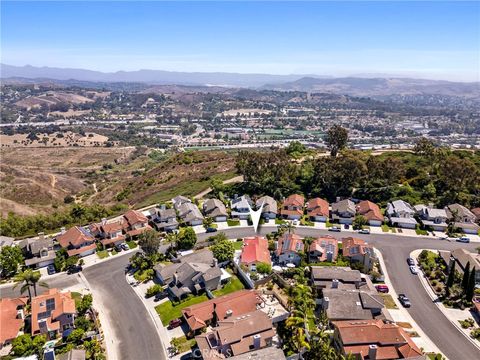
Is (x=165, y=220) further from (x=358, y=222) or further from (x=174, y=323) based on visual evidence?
(x=358, y=222)

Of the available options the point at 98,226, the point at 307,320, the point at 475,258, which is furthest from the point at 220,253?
the point at 475,258

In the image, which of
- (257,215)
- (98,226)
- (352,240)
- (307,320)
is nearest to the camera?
(307,320)

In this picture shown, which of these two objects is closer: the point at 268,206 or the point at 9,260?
the point at 9,260

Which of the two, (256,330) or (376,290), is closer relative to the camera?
(256,330)

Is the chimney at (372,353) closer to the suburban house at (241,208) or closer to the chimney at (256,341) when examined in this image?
the chimney at (256,341)

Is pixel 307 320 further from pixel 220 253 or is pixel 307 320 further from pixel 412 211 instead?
pixel 412 211

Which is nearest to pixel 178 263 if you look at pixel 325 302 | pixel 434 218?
pixel 325 302

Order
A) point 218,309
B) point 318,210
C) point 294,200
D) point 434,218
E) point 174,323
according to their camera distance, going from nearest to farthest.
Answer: point 218,309 → point 174,323 → point 434,218 → point 318,210 → point 294,200
